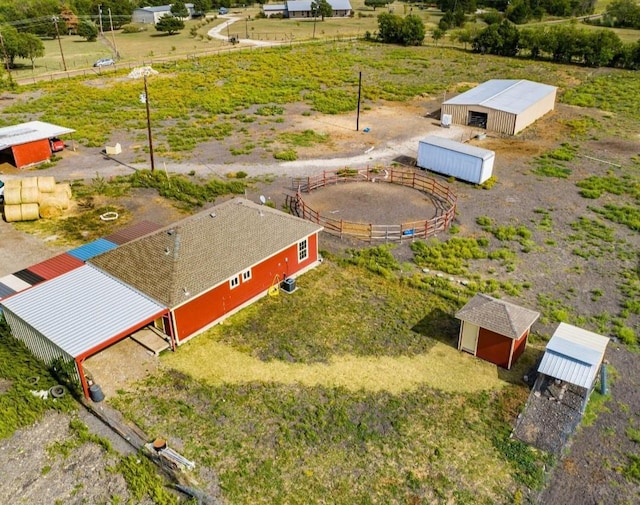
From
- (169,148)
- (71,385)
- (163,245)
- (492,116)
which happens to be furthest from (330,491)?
(492,116)

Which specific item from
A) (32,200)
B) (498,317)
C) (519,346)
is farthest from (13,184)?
(519,346)

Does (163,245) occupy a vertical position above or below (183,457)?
above

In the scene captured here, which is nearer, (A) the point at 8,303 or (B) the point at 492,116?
(A) the point at 8,303

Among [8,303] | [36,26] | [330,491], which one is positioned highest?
[36,26]

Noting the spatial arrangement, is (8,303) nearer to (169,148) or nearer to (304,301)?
(304,301)

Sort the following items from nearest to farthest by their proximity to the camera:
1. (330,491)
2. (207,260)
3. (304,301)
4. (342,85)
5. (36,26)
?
(330,491), (207,260), (304,301), (342,85), (36,26)

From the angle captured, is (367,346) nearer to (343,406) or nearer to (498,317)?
(343,406)

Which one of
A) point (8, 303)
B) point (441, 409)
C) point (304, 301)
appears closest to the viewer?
point (441, 409)

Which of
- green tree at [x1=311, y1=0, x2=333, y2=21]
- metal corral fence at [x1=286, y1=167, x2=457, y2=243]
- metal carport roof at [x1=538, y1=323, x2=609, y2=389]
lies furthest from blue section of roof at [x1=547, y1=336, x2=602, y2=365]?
green tree at [x1=311, y1=0, x2=333, y2=21]

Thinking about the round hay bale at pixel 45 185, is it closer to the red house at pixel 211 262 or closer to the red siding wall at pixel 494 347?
the red house at pixel 211 262
